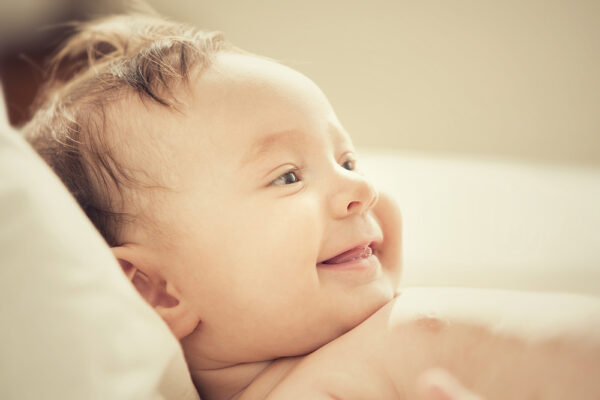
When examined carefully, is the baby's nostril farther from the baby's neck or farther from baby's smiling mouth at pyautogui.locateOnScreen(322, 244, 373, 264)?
the baby's neck

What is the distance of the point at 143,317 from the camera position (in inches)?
17.0

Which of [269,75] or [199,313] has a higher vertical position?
[269,75]

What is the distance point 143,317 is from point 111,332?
4 cm

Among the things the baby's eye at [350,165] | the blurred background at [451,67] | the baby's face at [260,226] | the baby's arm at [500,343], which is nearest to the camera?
the baby's arm at [500,343]

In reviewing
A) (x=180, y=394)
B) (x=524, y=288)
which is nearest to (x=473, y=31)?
(x=524, y=288)

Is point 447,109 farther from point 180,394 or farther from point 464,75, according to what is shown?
point 180,394

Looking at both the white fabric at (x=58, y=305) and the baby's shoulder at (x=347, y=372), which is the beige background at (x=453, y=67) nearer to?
the baby's shoulder at (x=347, y=372)

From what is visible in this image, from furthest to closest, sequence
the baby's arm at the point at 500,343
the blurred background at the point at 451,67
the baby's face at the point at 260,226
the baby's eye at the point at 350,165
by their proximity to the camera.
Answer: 1. the blurred background at the point at 451,67
2. the baby's eye at the point at 350,165
3. the baby's face at the point at 260,226
4. the baby's arm at the point at 500,343

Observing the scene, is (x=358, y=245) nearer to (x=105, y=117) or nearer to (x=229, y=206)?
(x=229, y=206)

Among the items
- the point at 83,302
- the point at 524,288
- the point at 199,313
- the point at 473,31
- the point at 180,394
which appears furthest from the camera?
the point at 473,31

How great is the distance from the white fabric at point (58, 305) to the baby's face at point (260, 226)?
0.17m

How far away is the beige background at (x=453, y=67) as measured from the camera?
139cm

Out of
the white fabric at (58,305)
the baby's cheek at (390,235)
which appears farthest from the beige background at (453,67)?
the white fabric at (58,305)

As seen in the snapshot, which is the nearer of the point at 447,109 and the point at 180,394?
the point at 180,394
